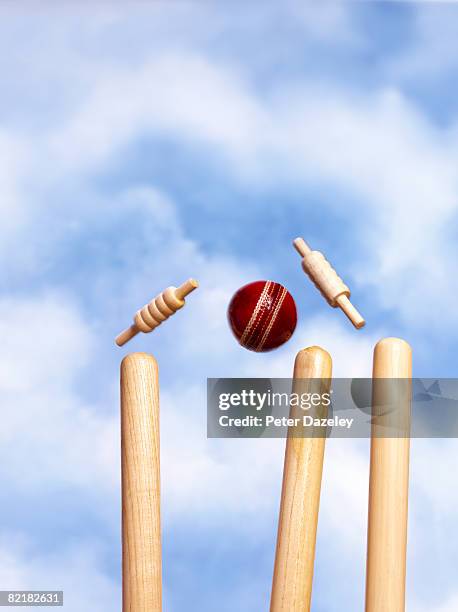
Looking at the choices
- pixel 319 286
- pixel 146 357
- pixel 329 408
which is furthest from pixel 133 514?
pixel 319 286

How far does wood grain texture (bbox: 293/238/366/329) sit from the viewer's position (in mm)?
3035

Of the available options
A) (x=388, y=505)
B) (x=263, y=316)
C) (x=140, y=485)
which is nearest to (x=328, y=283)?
(x=263, y=316)

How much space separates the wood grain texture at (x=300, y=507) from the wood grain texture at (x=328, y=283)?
235mm

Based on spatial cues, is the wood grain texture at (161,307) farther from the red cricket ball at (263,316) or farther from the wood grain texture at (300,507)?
the wood grain texture at (300,507)

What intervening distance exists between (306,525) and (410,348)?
568 mm

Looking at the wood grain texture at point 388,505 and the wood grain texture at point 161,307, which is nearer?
the wood grain texture at point 388,505

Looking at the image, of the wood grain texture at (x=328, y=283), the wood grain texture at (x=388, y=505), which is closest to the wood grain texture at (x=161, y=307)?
the wood grain texture at (x=328, y=283)

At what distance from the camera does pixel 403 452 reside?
2.82m

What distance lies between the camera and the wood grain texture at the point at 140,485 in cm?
282

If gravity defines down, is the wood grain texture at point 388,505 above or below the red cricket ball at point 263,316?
below

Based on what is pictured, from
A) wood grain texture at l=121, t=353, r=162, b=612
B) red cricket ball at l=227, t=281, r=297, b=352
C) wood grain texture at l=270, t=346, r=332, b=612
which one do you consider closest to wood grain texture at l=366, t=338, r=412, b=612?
wood grain texture at l=270, t=346, r=332, b=612

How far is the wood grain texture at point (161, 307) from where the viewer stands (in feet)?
10.1

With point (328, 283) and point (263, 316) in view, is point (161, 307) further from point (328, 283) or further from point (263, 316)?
point (328, 283)

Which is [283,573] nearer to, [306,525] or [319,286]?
[306,525]
